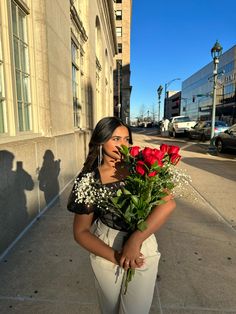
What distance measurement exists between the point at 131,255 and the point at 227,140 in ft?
42.3

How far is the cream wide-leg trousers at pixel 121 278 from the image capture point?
154 cm

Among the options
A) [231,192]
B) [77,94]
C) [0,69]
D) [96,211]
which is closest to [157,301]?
[96,211]

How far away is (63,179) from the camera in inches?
244

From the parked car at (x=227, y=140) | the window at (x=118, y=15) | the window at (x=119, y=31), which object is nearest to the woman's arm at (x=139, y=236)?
the parked car at (x=227, y=140)

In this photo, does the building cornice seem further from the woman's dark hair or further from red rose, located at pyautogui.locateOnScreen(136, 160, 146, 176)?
red rose, located at pyautogui.locateOnScreen(136, 160, 146, 176)

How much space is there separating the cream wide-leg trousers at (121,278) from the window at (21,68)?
133 inches

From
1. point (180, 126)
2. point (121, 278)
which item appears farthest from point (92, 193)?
point (180, 126)

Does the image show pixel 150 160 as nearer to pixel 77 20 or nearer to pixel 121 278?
pixel 121 278

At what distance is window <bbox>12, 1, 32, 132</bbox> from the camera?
4297 millimetres

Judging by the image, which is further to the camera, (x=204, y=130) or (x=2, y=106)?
(x=204, y=130)

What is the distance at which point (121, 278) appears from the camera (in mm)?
1562

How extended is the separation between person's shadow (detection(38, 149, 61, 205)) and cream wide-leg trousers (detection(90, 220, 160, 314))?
3107mm

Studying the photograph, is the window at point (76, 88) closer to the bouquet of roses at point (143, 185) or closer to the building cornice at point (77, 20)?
the building cornice at point (77, 20)

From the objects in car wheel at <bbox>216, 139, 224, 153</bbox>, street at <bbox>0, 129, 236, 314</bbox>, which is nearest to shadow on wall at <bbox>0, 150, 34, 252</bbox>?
street at <bbox>0, 129, 236, 314</bbox>
